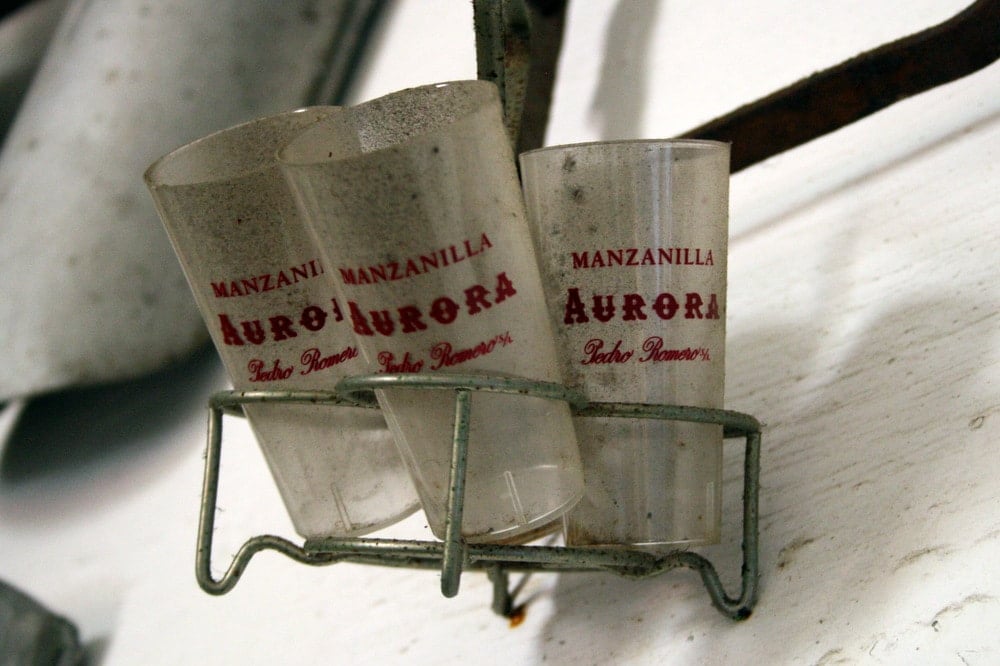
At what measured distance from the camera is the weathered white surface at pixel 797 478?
1.14 ft

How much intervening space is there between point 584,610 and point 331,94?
54 cm

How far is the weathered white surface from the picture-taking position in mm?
349

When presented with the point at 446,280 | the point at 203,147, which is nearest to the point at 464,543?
the point at 446,280

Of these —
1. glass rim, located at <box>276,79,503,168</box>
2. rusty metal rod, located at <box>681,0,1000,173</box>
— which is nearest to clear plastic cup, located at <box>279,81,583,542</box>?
glass rim, located at <box>276,79,503,168</box>

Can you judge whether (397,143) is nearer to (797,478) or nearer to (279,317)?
(279,317)

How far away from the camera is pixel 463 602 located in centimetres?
47

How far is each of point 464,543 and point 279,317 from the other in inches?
4.7

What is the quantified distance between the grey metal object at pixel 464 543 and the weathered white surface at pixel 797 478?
0.10ft

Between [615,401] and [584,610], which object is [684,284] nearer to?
[615,401]

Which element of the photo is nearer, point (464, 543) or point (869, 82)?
point (464, 543)

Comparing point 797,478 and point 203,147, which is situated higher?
point 203,147

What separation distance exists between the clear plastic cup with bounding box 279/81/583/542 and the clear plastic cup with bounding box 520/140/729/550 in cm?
2

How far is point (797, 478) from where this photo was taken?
1.32 ft

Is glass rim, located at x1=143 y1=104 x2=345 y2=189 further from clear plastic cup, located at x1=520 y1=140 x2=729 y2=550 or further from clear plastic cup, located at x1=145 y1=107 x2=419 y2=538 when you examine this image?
clear plastic cup, located at x1=520 y1=140 x2=729 y2=550
